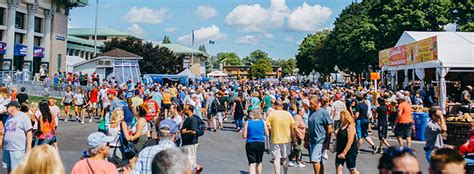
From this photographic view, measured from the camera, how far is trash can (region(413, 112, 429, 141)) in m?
15.3

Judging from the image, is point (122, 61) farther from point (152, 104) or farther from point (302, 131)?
point (302, 131)

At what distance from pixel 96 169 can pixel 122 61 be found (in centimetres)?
3209

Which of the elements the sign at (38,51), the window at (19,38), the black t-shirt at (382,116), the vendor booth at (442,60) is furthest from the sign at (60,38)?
the black t-shirt at (382,116)

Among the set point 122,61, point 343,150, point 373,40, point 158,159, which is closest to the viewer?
point 158,159

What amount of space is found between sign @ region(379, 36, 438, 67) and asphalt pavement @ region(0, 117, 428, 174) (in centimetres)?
691

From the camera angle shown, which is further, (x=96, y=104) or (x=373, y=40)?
(x=373, y=40)

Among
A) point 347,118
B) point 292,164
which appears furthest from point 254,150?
point 292,164

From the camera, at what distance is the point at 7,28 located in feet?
147

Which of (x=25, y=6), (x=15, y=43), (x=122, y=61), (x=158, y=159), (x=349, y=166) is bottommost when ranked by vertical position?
(x=349, y=166)

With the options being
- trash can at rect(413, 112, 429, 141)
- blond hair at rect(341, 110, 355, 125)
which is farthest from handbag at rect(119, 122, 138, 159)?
trash can at rect(413, 112, 429, 141)

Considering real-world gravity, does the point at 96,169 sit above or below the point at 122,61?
below

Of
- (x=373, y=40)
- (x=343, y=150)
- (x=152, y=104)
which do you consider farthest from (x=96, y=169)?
(x=373, y=40)

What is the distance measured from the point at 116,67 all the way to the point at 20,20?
20403 millimetres

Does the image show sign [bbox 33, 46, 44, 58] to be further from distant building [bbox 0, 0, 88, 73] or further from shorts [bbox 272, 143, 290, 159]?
shorts [bbox 272, 143, 290, 159]
